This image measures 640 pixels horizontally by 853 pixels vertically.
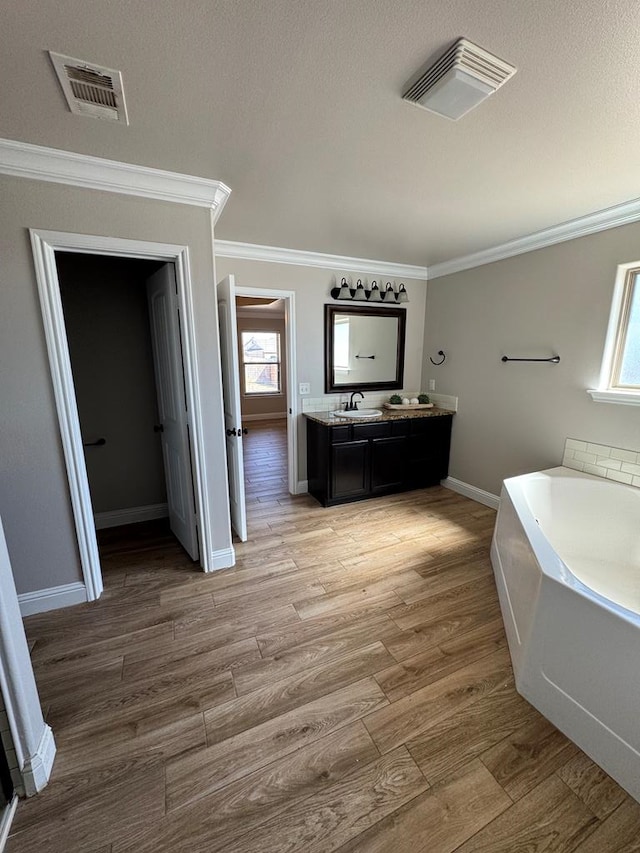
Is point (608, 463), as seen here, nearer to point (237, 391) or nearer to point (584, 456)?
point (584, 456)

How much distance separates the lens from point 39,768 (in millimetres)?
1251

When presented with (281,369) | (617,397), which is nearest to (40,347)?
(617,397)

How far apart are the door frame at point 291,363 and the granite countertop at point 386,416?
192 millimetres

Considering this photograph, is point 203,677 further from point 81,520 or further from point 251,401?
point 251,401

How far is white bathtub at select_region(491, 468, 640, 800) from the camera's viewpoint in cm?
126

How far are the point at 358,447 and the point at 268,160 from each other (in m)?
2.40

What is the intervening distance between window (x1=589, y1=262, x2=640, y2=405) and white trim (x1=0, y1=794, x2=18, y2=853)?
12.2ft

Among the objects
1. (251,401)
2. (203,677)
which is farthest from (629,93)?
(251,401)

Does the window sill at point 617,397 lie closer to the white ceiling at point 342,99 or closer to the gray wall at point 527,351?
the gray wall at point 527,351

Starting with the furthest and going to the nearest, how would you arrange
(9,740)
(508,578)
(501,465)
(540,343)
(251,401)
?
(251,401), (501,465), (540,343), (508,578), (9,740)

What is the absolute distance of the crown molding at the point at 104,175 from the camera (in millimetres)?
1688

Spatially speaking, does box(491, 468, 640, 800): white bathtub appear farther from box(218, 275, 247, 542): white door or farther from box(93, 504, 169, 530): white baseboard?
box(93, 504, 169, 530): white baseboard

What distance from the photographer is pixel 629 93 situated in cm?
135

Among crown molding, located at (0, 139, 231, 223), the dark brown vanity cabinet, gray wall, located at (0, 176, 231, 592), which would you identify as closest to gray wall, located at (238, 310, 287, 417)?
the dark brown vanity cabinet
